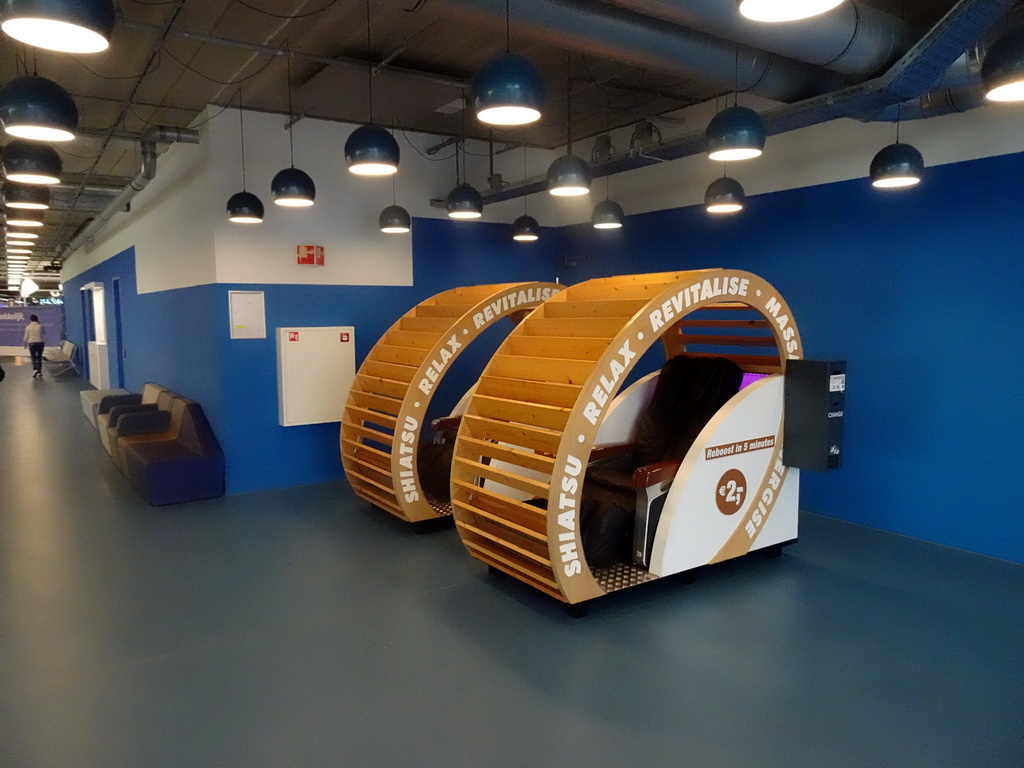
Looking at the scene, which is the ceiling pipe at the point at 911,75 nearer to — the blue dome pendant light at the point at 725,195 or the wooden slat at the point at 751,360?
the blue dome pendant light at the point at 725,195

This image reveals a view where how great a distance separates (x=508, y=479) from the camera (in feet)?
14.2

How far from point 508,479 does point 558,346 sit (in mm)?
926

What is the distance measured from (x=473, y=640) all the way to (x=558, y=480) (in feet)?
3.36

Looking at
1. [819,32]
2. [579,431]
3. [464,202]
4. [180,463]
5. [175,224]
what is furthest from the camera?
[175,224]

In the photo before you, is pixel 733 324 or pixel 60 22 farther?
pixel 733 324

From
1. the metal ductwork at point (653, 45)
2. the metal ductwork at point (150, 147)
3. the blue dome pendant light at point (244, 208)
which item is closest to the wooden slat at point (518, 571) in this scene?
the metal ductwork at point (653, 45)

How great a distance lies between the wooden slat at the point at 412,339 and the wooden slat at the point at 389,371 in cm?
22

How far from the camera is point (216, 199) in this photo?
6.85 m

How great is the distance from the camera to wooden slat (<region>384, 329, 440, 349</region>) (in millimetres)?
5977

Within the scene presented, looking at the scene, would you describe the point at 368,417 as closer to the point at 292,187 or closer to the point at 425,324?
the point at 425,324

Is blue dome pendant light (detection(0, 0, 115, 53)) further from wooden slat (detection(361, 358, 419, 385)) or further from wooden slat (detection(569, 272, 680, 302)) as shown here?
wooden slat (detection(361, 358, 419, 385))

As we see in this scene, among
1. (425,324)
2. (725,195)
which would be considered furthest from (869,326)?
(425,324)

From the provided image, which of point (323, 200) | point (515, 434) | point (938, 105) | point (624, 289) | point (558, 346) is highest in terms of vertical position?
point (938, 105)

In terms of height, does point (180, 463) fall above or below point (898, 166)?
below
